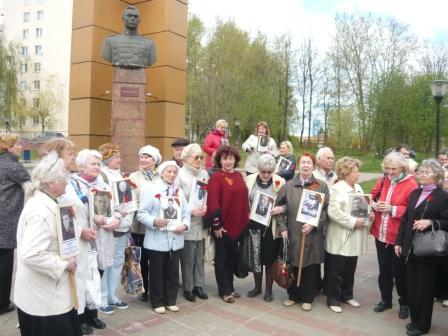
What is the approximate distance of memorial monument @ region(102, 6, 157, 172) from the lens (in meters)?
9.70

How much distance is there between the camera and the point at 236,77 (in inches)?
1505

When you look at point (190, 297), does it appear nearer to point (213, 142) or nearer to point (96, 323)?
point (96, 323)

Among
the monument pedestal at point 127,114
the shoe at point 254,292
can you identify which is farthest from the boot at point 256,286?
the monument pedestal at point 127,114

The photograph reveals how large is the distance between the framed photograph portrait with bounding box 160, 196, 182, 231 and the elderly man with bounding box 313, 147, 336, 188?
2076 millimetres

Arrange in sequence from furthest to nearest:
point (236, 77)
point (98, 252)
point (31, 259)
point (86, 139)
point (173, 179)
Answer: point (236, 77) < point (86, 139) < point (173, 179) < point (98, 252) < point (31, 259)

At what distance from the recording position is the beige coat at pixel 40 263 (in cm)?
278

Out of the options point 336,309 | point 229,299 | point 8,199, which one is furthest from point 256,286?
point 8,199

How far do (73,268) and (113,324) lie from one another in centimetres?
199

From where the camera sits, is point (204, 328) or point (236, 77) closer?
point (204, 328)

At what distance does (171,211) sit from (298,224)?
1.61 metres

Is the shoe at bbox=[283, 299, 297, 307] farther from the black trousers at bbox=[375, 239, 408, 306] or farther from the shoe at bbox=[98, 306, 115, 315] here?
the shoe at bbox=[98, 306, 115, 315]

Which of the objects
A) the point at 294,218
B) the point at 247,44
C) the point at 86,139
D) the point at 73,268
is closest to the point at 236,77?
the point at 247,44

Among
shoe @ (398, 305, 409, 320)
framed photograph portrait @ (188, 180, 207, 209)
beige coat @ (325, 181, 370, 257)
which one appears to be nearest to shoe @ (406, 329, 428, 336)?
shoe @ (398, 305, 409, 320)

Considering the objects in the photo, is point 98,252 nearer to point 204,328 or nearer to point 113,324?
point 113,324
